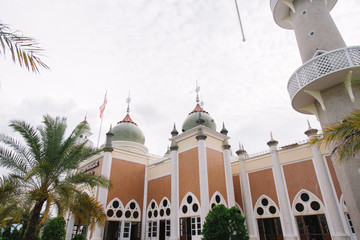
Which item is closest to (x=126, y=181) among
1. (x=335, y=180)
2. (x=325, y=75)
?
Result: (x=335, y=180)

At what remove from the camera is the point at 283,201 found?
12.5 metres

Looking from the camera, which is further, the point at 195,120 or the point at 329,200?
the point at 195,120

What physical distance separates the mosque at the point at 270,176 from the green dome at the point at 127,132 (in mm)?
665

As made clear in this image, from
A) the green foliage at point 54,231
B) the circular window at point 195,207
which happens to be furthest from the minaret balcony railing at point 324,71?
the green foliage at point 54,231

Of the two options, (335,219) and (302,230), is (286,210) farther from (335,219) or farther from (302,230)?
(335,219)

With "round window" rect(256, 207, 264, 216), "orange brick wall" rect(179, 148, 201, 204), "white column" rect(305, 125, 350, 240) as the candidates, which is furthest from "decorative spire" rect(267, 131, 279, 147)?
"orange brick wall" rect(179, 148, 201, 204)

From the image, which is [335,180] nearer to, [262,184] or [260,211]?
[262,184]

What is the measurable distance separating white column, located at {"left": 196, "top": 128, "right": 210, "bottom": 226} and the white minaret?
5.74m

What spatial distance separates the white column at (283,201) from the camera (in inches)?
468

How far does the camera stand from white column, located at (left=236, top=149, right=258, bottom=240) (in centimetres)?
1337

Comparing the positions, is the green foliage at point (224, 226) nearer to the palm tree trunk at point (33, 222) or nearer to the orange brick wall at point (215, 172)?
the orange brick wall at point (215, 172)

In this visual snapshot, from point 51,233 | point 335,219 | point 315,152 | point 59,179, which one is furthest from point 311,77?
point 51,233

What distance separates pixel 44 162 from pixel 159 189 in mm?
9285

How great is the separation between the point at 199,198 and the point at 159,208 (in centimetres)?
406
